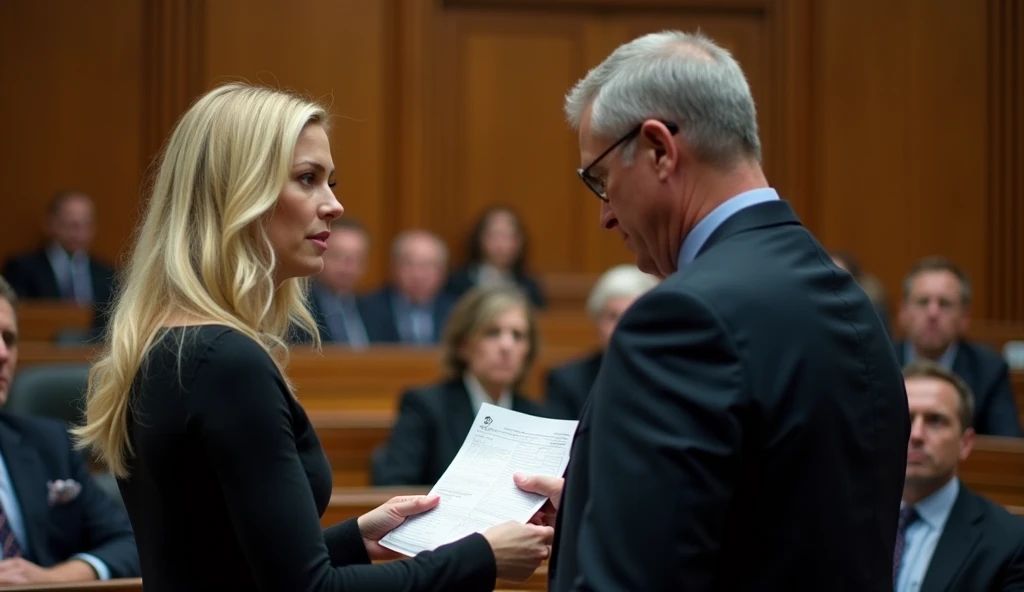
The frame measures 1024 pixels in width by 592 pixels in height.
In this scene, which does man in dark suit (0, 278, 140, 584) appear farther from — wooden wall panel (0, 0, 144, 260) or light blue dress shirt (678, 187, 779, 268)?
wooden wall panel (0, 0, 144, 260)

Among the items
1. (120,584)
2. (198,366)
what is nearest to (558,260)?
(120,584)

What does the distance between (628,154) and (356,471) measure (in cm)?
362

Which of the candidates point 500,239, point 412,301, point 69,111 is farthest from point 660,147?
point 69,111

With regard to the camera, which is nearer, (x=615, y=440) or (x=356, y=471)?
(x=615, y=440)

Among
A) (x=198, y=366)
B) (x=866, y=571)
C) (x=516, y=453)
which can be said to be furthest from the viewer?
(x=516, y=453)

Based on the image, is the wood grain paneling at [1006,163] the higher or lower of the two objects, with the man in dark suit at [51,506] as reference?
higher

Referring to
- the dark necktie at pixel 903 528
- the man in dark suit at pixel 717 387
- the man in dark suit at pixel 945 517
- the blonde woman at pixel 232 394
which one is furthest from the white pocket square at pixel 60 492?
the dark necktie at pixel 903 528

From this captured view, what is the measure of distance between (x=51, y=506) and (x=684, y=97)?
215 centimetres

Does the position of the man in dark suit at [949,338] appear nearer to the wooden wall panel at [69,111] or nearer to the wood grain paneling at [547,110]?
the wood grain paneling at [547,110]

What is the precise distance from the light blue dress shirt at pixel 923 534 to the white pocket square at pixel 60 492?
208 centimetres

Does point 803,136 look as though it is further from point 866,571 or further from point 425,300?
point 866,571

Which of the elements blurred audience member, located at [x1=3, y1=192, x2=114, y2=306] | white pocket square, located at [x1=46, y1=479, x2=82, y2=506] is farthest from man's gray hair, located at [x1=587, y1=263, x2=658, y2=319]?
blurred audience member, located at [x1=3, y1=192, x2=114, y2=306]

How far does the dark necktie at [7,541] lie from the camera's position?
9.37ft

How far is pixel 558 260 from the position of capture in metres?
8.85
